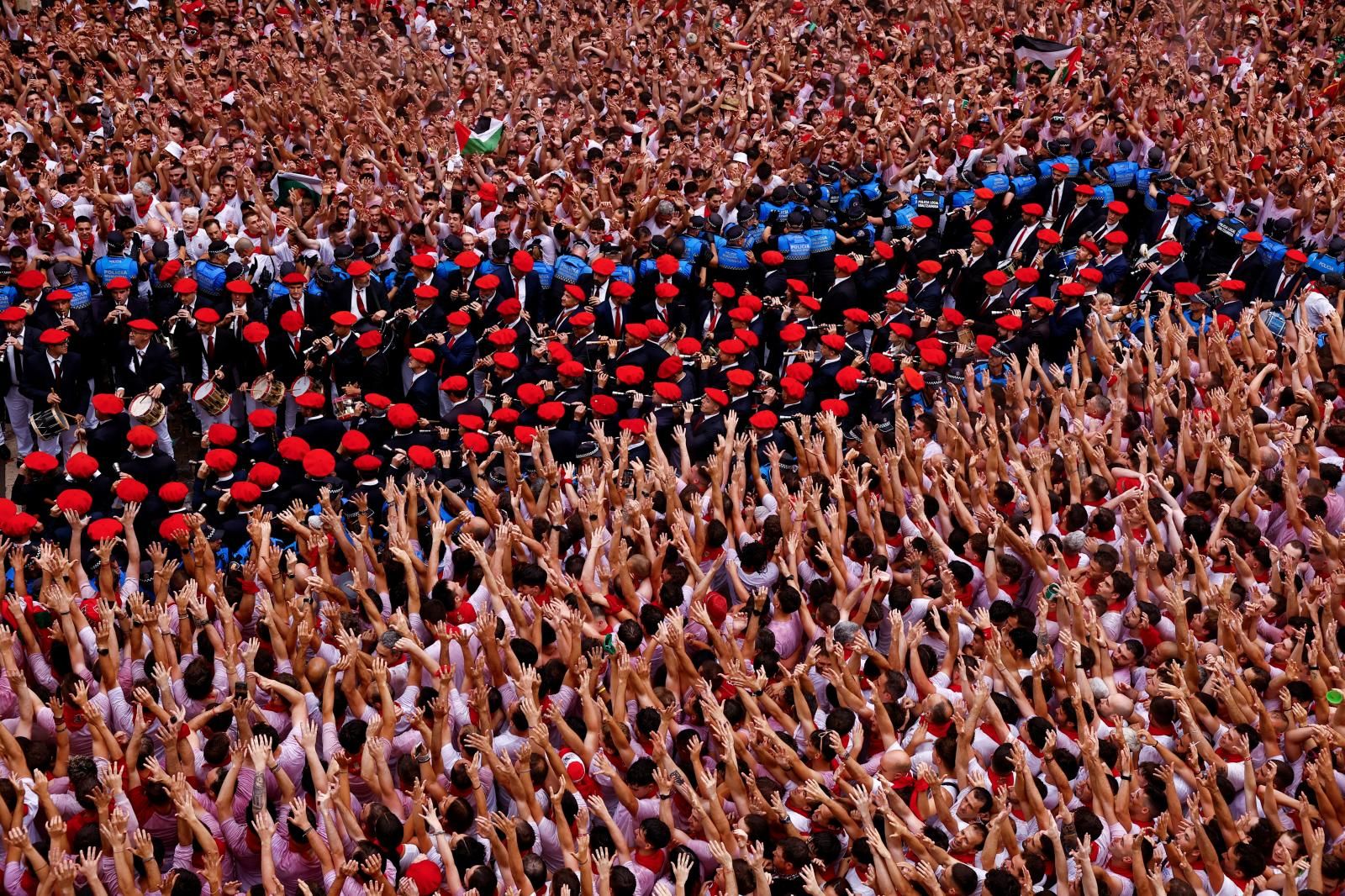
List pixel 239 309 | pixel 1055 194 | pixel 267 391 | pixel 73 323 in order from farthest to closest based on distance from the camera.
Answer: pixel 1055 194 < pixel 239 309 < pixel 73 323 < pixel 267 391

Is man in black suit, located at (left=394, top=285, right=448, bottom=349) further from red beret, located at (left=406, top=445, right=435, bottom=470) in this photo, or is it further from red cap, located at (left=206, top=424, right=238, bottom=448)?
red cap, located at (left=206, top=424, right=238, bottom=448)

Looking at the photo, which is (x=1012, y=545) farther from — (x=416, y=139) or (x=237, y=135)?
(x=237, y=135)

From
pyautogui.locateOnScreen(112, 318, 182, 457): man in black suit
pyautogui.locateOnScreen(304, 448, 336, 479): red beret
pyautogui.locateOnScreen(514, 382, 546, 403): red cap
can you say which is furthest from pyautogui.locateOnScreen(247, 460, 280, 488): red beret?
pyautogui.locateOnScreen(112, 318, 182, 457): man in black suit

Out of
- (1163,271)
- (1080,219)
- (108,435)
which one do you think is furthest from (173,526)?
(1080,219)

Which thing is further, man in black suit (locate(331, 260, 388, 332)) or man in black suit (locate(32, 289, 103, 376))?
man in black suit (locate(331, 260, 388, 332))

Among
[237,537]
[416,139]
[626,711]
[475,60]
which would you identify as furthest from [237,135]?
[626,711]

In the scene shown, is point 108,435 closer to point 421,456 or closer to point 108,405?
point 108,405
